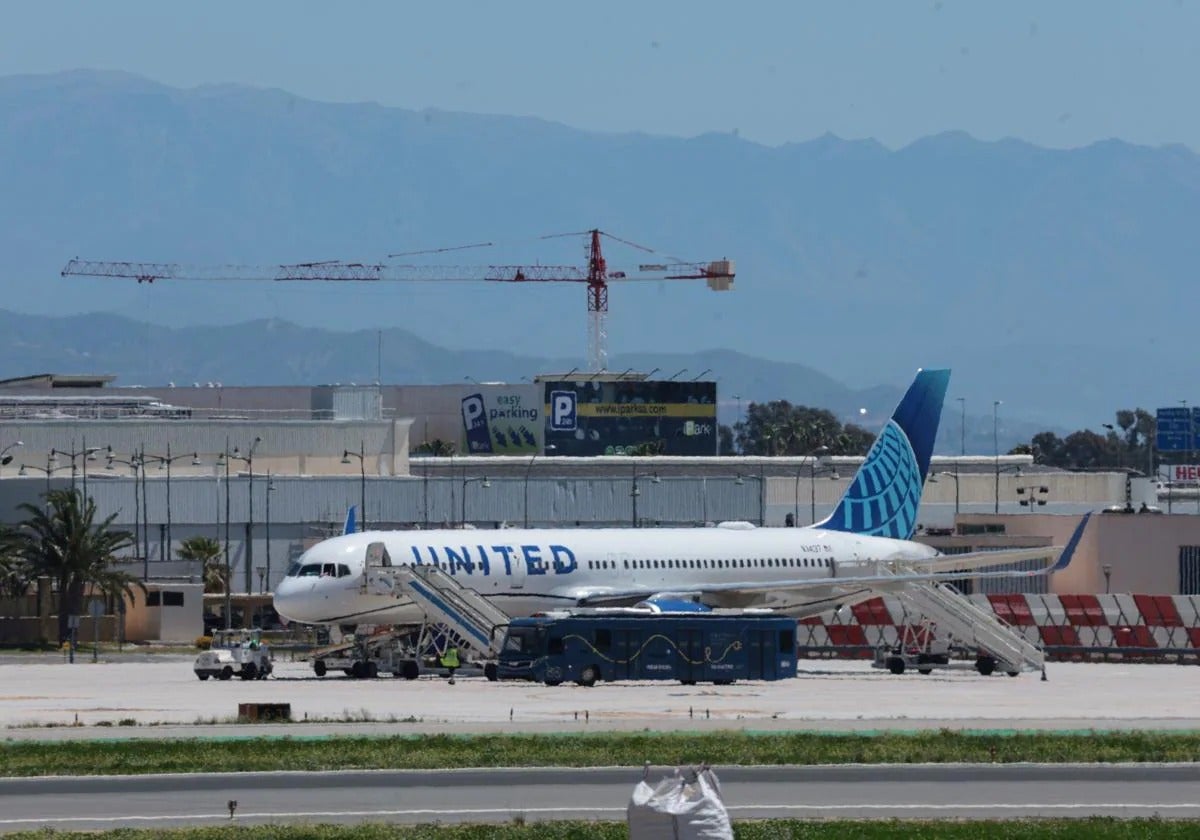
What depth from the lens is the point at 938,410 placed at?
287 ft

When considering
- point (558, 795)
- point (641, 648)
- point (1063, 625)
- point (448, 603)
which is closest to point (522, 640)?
point (641, 648)

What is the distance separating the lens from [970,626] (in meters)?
74.8

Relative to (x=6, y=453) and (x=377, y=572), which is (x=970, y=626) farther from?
(x=6, y=453)

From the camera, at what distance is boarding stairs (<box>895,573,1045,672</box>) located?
238 ft

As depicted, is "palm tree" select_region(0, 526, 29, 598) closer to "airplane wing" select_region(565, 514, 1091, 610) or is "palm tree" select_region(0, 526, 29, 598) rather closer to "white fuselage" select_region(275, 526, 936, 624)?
"white fuselage" select_region(275, 526, 936, 624)

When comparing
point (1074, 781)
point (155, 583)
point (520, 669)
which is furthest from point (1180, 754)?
point (155, 583)

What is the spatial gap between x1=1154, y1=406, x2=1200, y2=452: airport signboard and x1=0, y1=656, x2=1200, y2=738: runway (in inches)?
3717

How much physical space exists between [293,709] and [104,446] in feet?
313

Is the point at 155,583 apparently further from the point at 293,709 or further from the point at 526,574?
the point at 293,709

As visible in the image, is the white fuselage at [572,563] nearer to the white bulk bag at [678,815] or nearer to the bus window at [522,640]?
the bus window at [522,640]

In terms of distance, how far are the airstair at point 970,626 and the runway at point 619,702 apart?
1352 mm

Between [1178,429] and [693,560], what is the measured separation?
99.1m

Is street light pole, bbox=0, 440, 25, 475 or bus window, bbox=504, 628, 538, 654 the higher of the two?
street light pole, bbox=0, 440, 25, 475

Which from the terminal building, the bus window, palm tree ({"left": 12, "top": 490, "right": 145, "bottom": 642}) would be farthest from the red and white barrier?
palm tree ({"left": 12, "top": 490, "right": 145, "bottom": 642})
